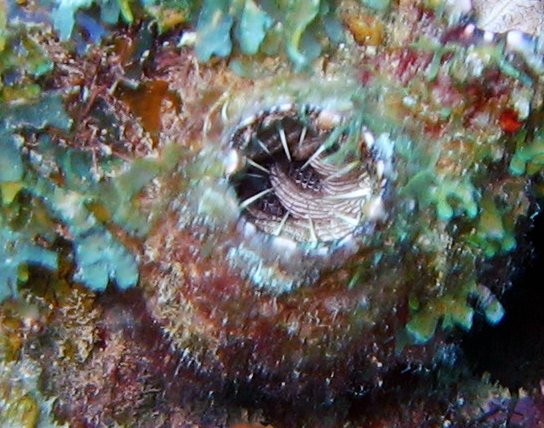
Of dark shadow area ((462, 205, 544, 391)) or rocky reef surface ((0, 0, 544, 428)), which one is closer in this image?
rocky reef surface ((0, 0, 544, 428))

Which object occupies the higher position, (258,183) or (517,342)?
(258,183)

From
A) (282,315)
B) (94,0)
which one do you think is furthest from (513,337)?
(94,0)

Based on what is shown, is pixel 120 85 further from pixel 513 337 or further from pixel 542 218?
pixel 513 337

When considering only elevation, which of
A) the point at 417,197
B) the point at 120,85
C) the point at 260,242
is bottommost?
the point at 260,242

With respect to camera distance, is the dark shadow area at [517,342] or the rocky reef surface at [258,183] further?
the dark shadow area at [517,342]
